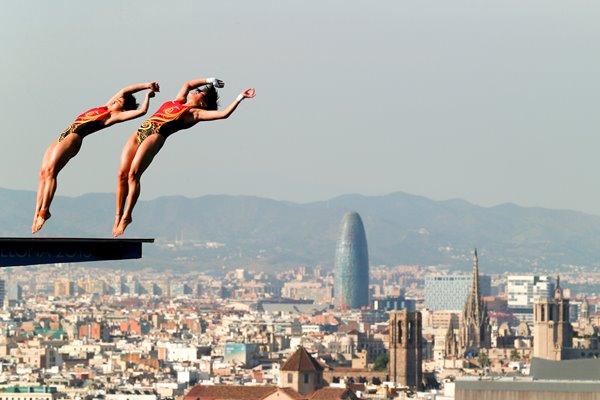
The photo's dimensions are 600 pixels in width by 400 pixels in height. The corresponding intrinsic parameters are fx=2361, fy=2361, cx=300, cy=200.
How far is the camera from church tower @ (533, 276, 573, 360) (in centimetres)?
11175

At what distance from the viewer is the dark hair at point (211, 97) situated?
7.63 metres

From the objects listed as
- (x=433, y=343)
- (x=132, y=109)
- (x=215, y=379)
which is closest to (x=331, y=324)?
(x=433, y=343)

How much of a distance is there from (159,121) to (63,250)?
52cm

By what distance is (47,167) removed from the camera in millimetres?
7602

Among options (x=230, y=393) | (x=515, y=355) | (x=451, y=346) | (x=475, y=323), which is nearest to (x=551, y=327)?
(x=515, y=355)

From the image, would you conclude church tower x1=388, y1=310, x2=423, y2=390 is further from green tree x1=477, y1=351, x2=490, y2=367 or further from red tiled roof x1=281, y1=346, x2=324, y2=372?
red tiled roof x1=281, y1=346, x2=324, y2=372

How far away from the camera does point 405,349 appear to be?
113875 mm

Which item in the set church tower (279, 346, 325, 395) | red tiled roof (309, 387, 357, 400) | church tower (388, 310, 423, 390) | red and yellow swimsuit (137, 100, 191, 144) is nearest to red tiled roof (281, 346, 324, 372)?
church tower (279, 346, 325, 395)

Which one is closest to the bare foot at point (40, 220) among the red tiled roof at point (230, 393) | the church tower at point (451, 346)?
the red tiled roof at point (230, 393)

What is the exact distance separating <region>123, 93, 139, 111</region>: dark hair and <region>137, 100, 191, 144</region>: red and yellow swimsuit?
119mm

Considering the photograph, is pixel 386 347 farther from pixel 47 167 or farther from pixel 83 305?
pixel 47 167

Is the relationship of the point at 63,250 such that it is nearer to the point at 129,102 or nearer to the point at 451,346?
the point at 129,102

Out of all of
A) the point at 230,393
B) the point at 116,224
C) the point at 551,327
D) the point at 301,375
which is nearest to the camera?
the point at 116,224

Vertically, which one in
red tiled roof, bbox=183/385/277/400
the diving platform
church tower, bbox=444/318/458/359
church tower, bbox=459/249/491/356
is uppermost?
church tower, bbox=459/249/491/356
